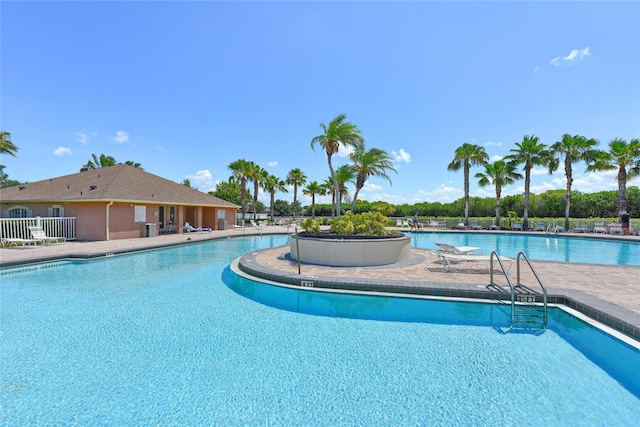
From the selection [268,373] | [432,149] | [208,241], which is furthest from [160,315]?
[432,149]

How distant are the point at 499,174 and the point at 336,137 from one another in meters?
18.1

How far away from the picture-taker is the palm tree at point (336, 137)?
16.0m

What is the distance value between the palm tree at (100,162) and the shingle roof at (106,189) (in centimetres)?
1465

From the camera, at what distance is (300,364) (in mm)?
3809

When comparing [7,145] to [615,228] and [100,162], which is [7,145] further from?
[615,228]

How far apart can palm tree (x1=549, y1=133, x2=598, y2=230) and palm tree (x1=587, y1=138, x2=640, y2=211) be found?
28.1 inches

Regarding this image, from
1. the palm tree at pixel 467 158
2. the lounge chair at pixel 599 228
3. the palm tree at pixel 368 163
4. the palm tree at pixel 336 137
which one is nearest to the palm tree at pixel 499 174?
the palm tree at pixel 467 158

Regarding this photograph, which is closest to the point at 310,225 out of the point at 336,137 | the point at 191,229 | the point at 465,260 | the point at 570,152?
the point at 465,260

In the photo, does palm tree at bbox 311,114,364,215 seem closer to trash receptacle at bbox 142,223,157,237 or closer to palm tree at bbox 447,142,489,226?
trash receptacle at bbox 142,223,157,237

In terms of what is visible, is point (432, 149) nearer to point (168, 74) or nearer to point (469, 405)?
point (168, 74)

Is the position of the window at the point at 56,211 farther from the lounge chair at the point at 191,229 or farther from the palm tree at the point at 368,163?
the palm tree at the point at 368,163

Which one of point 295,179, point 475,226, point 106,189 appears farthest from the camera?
point 295,179

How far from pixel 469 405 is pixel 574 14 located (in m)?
14.0

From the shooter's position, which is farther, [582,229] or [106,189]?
[582,229]
